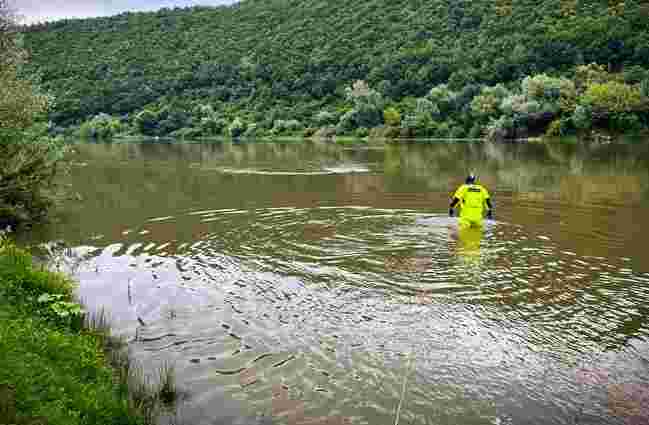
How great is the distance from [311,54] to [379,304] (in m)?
131

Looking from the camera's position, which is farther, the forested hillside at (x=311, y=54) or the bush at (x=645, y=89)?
the forested hillside at (x=311, y=54)

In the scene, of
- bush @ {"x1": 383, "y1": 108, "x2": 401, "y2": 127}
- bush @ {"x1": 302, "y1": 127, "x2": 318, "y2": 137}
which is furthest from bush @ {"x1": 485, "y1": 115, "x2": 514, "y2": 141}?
bush @ {"x1": 302, "y1": 127, "x2": 318, "y2": 137}

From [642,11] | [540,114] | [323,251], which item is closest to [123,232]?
[323,251]

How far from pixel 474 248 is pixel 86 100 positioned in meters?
139

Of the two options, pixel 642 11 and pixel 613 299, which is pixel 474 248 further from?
pixel 642 11

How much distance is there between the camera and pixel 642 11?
95.6 metres

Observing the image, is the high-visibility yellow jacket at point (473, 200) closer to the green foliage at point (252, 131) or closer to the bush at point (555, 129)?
the bush at point (555, 129)

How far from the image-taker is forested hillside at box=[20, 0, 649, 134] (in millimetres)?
93312

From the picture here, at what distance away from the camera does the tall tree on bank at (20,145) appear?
55.6 ft

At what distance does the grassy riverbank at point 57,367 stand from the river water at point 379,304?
0.55m

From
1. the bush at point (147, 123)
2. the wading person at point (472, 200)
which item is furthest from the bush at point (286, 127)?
the wading person at point (472, 200)

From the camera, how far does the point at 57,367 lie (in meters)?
5.84

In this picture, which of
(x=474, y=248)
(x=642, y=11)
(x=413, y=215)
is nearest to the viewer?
(x=474, y=248)

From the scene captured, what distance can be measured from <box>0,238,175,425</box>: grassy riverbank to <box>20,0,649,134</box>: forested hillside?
248ft
